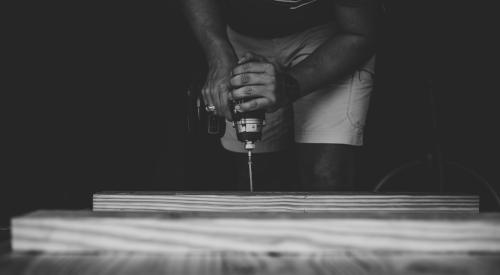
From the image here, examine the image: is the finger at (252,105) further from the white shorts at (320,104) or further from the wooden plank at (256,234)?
the wooden plank at (256,234)

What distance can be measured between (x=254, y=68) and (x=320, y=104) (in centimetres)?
39

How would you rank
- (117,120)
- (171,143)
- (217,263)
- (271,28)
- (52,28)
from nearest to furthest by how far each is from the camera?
(217,263), (271,28), (52,28), (117,120), (171,143)

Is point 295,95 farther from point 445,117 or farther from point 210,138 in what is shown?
point 445,117

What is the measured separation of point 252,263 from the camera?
0.46m

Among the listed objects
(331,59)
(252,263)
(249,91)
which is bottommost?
(252,263)

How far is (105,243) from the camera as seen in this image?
0.50 meters

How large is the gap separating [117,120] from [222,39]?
58.8 inches

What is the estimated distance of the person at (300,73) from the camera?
4.42 ft

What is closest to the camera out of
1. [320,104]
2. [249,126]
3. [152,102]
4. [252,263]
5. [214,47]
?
[252,263]

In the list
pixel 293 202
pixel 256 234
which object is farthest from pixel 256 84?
pixel 256 234

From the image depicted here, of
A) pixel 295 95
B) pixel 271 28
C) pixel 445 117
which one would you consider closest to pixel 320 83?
pixel 295 95

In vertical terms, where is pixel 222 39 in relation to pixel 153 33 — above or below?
below

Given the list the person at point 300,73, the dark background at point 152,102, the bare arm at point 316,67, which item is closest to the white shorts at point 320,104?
the person at point 300,73

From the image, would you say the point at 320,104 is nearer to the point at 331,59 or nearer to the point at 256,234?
the point at 331,59
